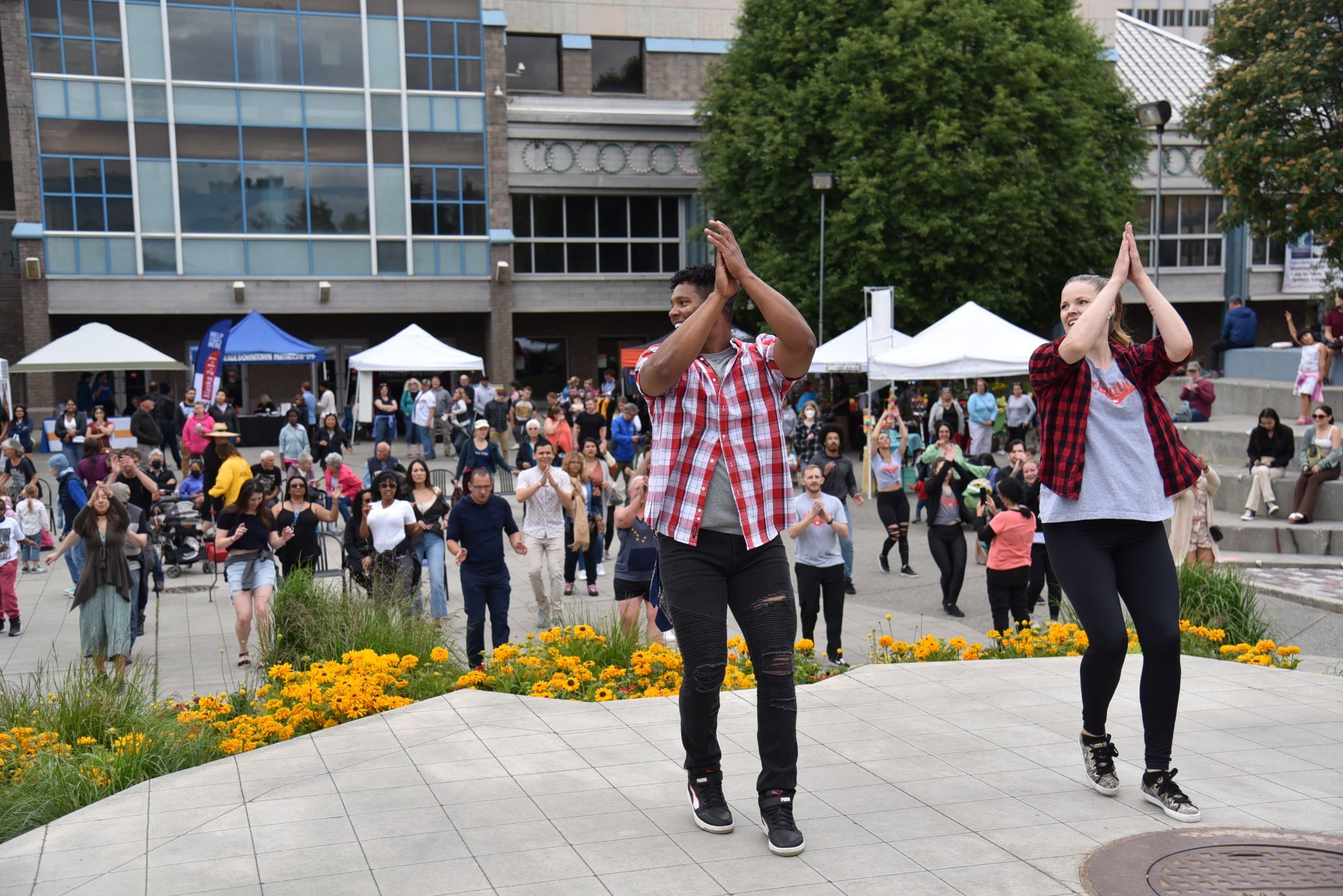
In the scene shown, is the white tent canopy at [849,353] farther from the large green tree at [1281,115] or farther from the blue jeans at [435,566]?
the blue jeans at [435,566]

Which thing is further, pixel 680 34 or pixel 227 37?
pixel 680 34

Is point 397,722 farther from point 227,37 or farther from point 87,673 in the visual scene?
point 227,37

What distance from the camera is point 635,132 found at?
36.5m

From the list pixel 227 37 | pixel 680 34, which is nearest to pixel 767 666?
pixel 227 37

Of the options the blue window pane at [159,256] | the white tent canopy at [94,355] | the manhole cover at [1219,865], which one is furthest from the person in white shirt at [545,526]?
the blue window pane at [159,256]

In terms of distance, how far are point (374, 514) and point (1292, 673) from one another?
7.36 metres

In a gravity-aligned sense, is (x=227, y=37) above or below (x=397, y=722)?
above

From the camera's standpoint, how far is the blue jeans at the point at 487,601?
9.66 meters

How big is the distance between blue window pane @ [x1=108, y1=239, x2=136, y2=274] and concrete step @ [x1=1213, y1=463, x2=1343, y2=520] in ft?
88.7

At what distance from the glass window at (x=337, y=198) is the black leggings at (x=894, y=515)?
22.9 metres

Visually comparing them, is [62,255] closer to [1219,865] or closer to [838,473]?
[838,473]

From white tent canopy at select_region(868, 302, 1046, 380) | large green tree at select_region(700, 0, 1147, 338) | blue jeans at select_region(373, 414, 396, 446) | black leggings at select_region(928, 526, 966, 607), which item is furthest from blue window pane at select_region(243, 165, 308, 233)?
black leggings at select_region(928, 526, 966, 607)

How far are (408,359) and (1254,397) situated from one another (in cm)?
1622

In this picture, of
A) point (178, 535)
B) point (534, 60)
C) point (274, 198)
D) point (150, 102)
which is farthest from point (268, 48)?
point (178, 535)
